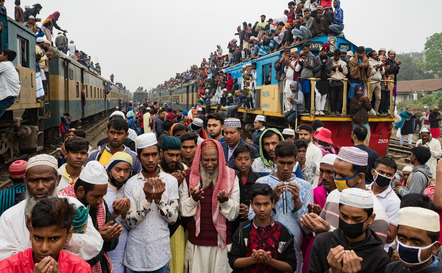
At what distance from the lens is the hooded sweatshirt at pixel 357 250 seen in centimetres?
219

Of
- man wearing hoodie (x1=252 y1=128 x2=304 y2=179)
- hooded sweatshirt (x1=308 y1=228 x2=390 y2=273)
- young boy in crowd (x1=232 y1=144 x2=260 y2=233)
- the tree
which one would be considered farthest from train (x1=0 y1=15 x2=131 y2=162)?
the tree

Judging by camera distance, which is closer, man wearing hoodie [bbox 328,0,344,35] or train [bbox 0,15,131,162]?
train [bbox 0,15,131,162]

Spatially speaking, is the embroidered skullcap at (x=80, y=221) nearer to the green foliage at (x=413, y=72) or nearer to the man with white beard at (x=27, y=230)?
the man with white beard at (x=27, y=230)

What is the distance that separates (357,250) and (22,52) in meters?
9.59

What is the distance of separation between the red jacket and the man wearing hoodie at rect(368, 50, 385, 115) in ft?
34.1

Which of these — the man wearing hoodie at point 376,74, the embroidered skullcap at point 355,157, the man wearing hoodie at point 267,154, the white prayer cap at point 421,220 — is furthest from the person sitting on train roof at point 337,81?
the white prayer cap at point 421,220

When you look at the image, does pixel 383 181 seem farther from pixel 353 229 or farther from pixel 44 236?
pixel 44 236

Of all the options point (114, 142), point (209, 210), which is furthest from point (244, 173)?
point (114, 142)

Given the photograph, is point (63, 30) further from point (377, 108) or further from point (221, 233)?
point (221, 233)

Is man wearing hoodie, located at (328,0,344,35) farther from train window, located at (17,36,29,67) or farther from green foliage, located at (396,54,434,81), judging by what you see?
green foliage, located at (396,54,434,81)

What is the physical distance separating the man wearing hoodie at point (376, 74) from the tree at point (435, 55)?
56.6 m

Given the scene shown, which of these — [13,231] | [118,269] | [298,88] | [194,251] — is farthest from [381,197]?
[298,88]

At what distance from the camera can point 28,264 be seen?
1.88m

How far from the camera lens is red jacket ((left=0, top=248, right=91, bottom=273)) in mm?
1862
